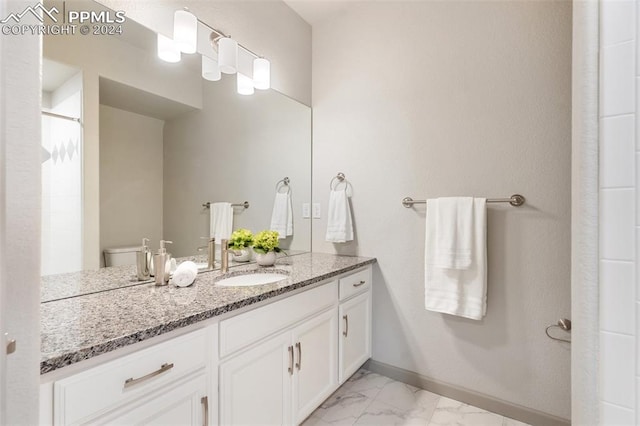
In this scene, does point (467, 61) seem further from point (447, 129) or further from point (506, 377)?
point (506, 377)

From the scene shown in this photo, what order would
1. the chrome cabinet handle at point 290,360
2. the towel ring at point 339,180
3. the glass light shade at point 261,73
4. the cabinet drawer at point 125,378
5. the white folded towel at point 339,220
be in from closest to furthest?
the cabinet drawer at point 125,378, the chrome cabinet handle at point 290,360, the glass light shade at point 261,73, the white folded towel at point 339,220, the towel ring at point 339,180

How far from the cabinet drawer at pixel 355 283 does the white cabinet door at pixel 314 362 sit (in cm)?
13

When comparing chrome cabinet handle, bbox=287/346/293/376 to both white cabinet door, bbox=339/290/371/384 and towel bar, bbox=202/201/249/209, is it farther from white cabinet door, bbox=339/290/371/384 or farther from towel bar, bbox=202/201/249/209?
towel bar, bbox=202/201/249/209

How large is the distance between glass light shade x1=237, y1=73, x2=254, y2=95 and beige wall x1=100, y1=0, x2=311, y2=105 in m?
0.20

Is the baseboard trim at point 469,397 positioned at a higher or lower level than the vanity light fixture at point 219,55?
lower

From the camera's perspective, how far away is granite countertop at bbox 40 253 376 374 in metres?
0.74

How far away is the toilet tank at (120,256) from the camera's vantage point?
1.30m

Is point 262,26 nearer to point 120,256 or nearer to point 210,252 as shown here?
point 210,252

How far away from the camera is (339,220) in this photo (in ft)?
7.14

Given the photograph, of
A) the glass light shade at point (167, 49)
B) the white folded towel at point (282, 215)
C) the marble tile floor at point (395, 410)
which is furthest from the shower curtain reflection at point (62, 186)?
the marble tile floor at point (395, 410)

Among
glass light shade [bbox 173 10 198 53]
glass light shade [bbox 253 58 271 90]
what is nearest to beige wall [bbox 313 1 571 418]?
glass light shade [bbox 253 58 271 90]

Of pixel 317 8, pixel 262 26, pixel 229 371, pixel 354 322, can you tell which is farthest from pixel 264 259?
pixel 317 8

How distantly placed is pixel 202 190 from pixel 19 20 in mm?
1166

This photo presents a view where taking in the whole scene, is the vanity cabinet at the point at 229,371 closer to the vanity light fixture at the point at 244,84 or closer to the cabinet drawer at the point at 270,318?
the cabinet drawer at the point at 270,318
